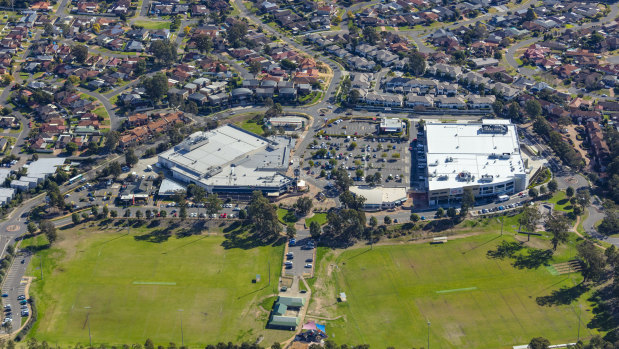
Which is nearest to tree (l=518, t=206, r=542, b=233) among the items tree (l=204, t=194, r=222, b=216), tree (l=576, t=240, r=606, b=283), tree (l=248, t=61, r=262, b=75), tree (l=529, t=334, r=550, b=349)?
tree (l=576, t=240, r=606, b=283)

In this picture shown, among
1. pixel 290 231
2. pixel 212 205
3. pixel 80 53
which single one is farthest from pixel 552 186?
pixel 80 53

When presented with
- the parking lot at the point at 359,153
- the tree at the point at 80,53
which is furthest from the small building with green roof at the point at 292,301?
the tree at the point at 80,53

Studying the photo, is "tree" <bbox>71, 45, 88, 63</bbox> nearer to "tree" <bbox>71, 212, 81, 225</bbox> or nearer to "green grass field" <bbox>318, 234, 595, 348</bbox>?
"tree" <bbox>71, 212, 81, 225</bbox>

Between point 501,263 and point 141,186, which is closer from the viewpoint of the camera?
point 501,263

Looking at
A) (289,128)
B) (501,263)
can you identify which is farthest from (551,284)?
(289,128)

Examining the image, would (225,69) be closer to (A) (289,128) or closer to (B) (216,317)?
(A) (289,128)

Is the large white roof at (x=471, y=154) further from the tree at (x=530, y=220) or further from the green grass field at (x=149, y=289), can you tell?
the green grass field at (x=149, y=289)
